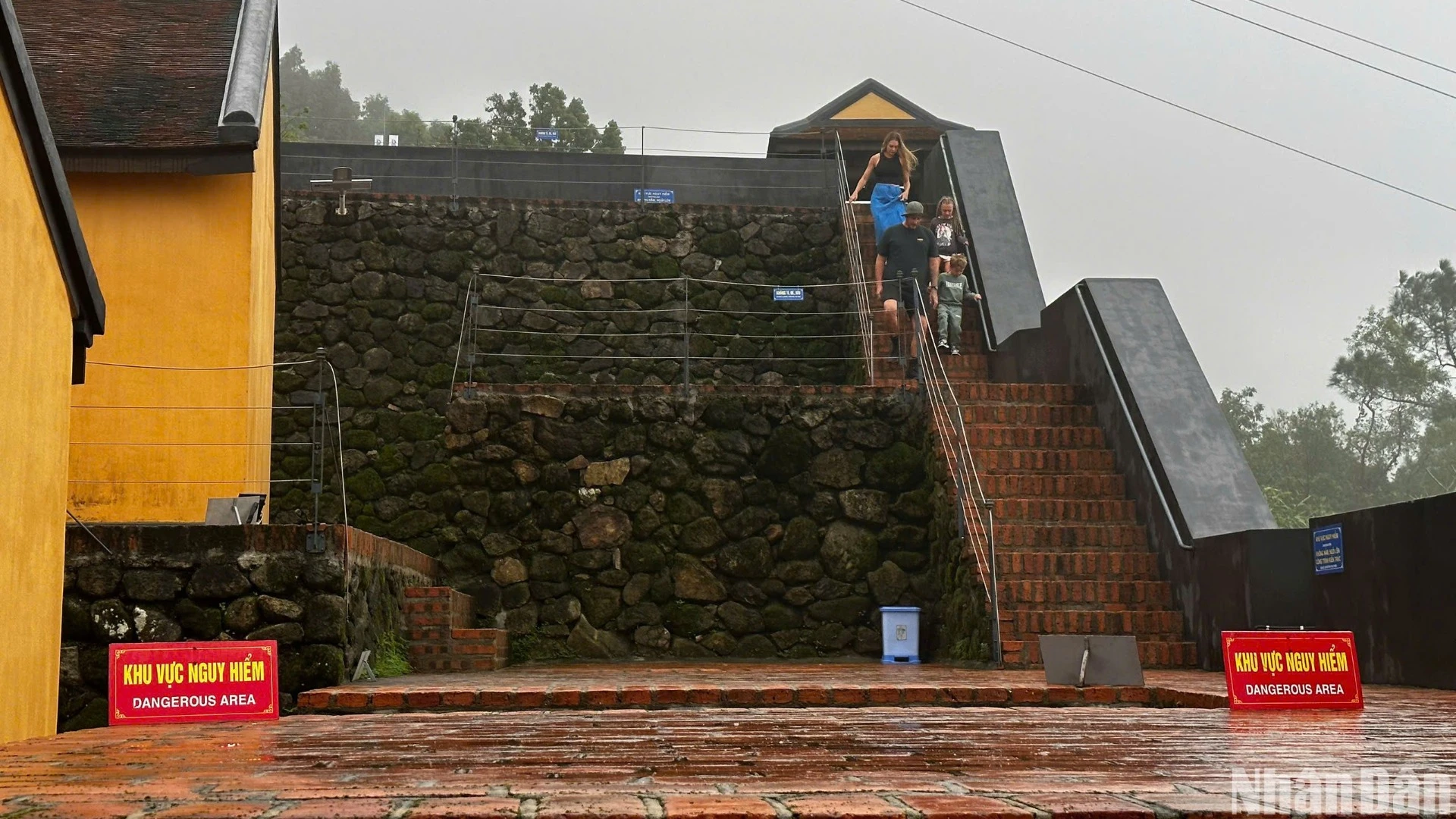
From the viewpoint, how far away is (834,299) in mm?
17906

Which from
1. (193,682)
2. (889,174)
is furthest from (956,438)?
(889,174)

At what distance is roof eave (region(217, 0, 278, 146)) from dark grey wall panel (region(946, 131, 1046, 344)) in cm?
726

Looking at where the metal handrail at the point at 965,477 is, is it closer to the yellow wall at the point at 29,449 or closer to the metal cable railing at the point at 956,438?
the metal cable railing at the point at 956,438

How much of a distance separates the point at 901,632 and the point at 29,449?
7.36 meters

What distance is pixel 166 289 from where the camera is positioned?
10.4 meters

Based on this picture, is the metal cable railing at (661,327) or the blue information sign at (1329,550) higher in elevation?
the metal cable railing at (661,327)

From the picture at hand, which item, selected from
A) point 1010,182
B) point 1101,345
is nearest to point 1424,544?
point 1101,345

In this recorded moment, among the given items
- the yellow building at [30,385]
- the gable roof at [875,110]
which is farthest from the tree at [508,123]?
the yellow building at [30,385]

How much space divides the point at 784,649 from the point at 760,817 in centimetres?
1005

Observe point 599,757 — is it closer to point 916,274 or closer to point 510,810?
point 510,810

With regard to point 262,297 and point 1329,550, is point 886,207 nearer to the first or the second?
point 262,297

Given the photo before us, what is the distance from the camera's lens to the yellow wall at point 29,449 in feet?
18.2

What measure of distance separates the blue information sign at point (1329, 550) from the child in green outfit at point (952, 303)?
18.4 feet

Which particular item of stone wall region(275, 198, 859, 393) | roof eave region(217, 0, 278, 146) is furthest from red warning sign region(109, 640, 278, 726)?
stone wall region(275, 198, 859, 393)
